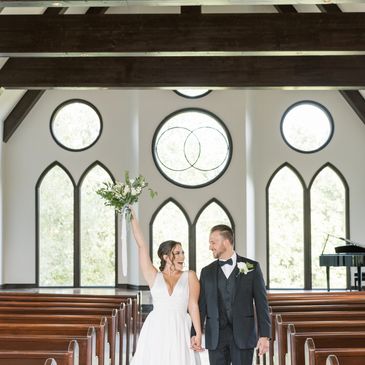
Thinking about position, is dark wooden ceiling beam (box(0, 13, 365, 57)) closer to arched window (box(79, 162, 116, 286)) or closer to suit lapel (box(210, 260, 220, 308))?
suit lapel (box(210, 260, 220, 308))

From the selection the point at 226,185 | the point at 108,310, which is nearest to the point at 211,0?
the point at 108,310

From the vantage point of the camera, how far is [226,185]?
591 inches

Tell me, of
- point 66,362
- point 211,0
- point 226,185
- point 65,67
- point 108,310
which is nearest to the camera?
point 66,362

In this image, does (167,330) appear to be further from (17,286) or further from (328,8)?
(17,286)

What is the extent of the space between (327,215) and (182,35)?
7321mm

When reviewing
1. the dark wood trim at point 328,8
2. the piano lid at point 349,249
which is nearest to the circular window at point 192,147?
the piano lid at point 349,249

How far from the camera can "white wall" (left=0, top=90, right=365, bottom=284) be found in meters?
15.0

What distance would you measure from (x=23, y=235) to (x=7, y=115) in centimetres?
246

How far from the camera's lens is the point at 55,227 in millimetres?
15688

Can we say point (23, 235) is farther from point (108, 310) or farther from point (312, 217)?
point (108, 310)

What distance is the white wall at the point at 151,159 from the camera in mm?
15031

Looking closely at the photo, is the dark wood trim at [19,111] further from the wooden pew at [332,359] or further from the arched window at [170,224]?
the wooden pew at [332,359]

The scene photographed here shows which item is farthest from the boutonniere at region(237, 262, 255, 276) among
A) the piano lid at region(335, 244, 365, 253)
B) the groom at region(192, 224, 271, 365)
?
the piano lid at region(335, 244, 365, 253)

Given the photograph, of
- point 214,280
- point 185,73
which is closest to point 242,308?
point 214,280
